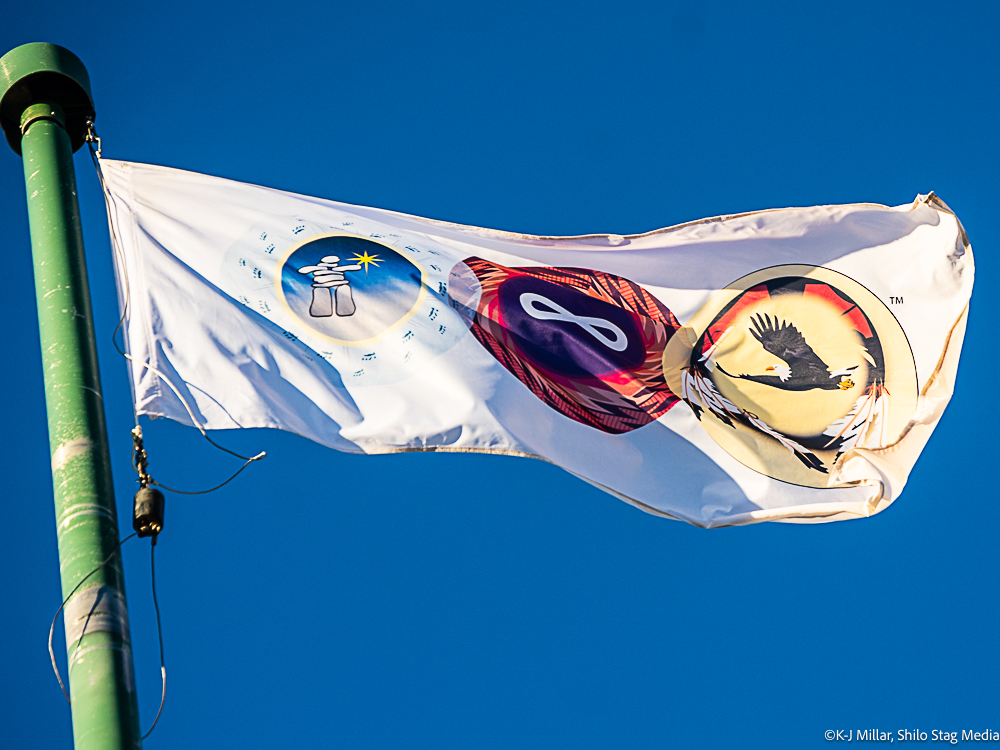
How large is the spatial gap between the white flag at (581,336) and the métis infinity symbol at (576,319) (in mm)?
14

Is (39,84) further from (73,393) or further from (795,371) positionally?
(795,371)

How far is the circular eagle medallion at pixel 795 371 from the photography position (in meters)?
11.0

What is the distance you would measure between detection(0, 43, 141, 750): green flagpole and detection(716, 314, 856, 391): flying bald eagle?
19.1 feet

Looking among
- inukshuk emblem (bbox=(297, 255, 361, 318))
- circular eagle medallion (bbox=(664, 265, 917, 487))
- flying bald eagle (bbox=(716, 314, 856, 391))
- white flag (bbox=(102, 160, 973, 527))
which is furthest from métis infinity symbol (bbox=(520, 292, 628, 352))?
inukshuk emblem (bbox=(297, 255, 361, 318))

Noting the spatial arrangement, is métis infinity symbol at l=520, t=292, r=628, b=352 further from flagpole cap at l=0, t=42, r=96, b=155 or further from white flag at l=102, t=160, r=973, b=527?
flagpole cap at l=0, t=42, r=96, b=155

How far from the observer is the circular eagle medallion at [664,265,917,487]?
11.0 m

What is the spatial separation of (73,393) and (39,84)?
3.20 m

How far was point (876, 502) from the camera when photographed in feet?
34.1

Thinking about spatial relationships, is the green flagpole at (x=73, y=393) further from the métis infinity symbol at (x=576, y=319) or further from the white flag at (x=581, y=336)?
→ the métis infinity symbol at (x=576, y=319)

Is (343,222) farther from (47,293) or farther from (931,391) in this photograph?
(931,391)

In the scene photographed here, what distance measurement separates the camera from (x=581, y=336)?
36.7ft

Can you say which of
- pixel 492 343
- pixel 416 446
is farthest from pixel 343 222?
pixel 416 446

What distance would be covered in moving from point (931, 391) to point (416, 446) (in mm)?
4719

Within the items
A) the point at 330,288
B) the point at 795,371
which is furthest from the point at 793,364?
the point at 330,288
